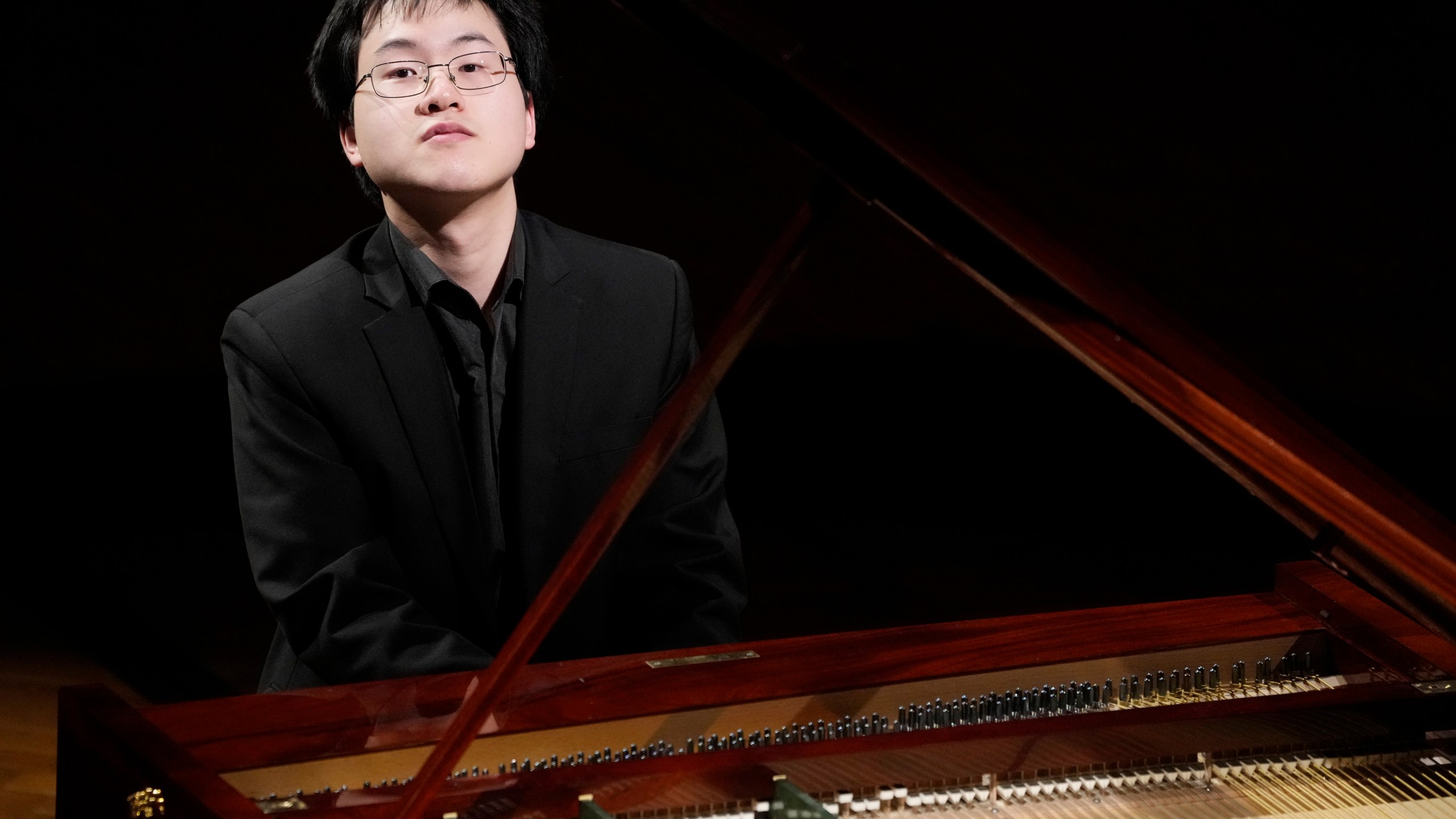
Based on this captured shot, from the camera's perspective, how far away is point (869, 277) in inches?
165

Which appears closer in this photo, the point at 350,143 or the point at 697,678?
the point at 697,678

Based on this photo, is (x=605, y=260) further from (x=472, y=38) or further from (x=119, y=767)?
(x=119, y=767)

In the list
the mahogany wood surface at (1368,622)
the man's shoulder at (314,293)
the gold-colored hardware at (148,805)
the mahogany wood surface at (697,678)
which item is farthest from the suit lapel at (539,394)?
the mahogany wood surface at (1368,622)

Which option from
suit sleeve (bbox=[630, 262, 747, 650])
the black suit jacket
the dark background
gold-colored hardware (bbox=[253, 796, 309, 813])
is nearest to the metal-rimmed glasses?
the black suit jacket

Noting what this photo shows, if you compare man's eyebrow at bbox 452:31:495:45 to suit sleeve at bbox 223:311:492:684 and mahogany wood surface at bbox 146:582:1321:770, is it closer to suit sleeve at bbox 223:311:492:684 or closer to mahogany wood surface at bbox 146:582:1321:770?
suit sleeve at bbox 223:311:492:684

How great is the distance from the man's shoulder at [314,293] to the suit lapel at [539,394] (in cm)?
23

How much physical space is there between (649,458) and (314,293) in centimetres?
81

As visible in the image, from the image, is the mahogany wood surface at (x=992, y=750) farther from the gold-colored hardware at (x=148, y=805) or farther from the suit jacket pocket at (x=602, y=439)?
the suit jacket pocket at (x=602, y=439)

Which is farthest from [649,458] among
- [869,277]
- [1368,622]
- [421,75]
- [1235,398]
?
[869,277]

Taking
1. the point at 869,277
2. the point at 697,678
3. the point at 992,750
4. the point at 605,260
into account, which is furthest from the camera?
the point at 869,277

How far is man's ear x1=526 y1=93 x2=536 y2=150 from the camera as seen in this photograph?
202 centimetres

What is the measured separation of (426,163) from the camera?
1.88 meters

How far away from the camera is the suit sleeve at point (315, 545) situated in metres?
1.84

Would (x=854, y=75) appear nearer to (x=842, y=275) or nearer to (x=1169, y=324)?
(x=1169, y=324)
